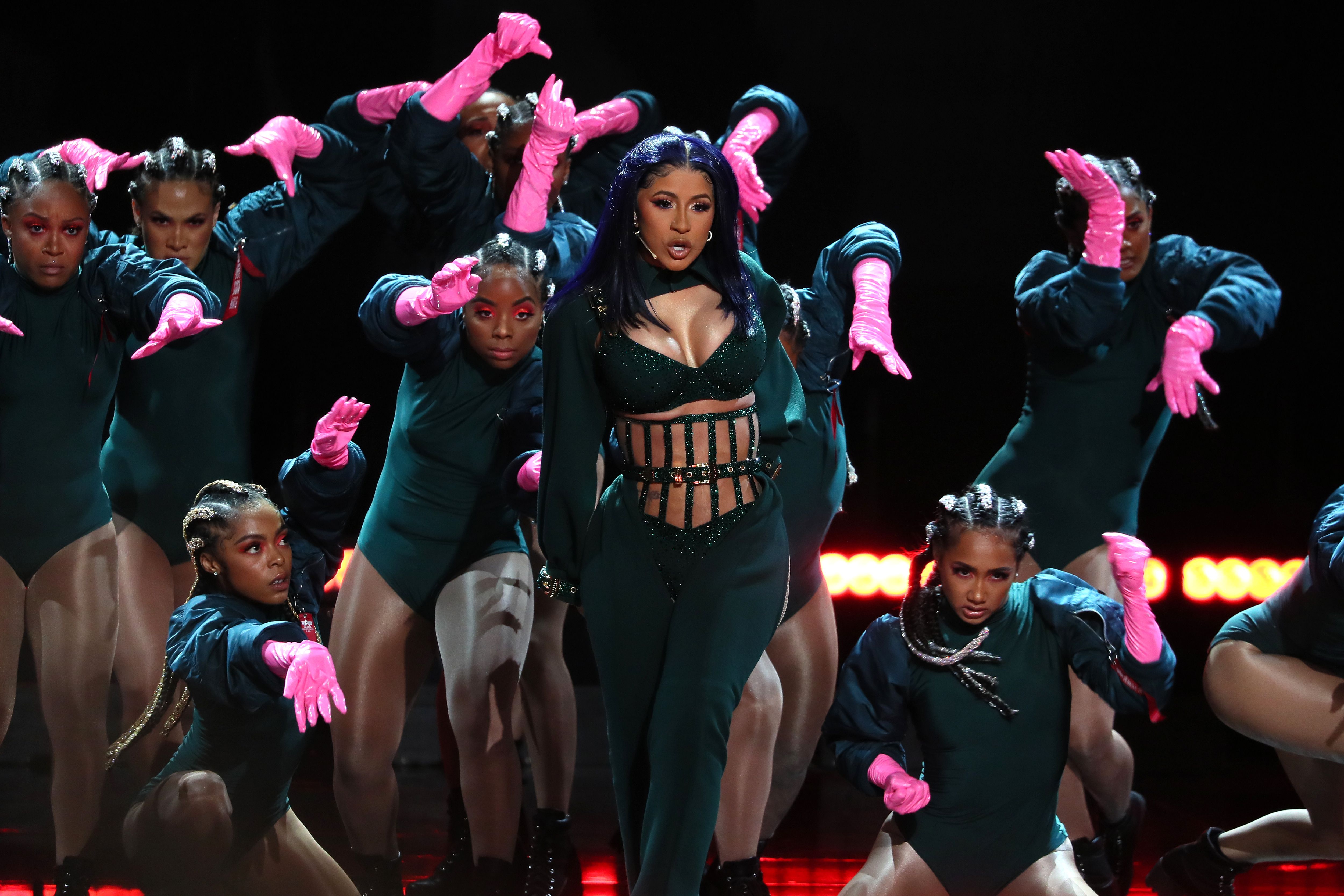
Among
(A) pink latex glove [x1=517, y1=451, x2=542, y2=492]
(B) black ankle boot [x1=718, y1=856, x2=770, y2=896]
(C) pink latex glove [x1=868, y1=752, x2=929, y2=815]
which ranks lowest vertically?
(B) black ankle boot [x1=718, y1=856, x2=770, y2=896]

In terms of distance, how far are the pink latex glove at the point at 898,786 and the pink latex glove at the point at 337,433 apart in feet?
4.40

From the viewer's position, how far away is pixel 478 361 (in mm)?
3453

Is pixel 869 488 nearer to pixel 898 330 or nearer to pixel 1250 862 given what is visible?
pixel 898 330

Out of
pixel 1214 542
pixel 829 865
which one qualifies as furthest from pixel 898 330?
pixel 829 865

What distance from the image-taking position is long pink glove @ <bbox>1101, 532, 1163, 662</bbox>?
8.91 ft

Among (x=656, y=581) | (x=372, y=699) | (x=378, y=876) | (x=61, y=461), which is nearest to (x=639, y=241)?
(x=656, y=581)

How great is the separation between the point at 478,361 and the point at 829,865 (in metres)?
1.58

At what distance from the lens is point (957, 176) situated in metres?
5.32

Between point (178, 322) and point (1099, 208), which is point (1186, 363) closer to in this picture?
point (1099, 208)

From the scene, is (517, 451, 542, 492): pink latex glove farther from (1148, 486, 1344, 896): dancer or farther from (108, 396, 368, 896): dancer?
(1148, 486, 1344, 896): dancer

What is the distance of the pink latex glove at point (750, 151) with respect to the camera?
11.6 feet

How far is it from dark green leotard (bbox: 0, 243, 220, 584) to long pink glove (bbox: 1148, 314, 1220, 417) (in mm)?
2351

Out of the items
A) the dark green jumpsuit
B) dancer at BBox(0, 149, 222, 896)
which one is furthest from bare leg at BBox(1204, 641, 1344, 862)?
dancer at BBox(0, 149, 222, 896)

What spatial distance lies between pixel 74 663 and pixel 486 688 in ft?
3.45
